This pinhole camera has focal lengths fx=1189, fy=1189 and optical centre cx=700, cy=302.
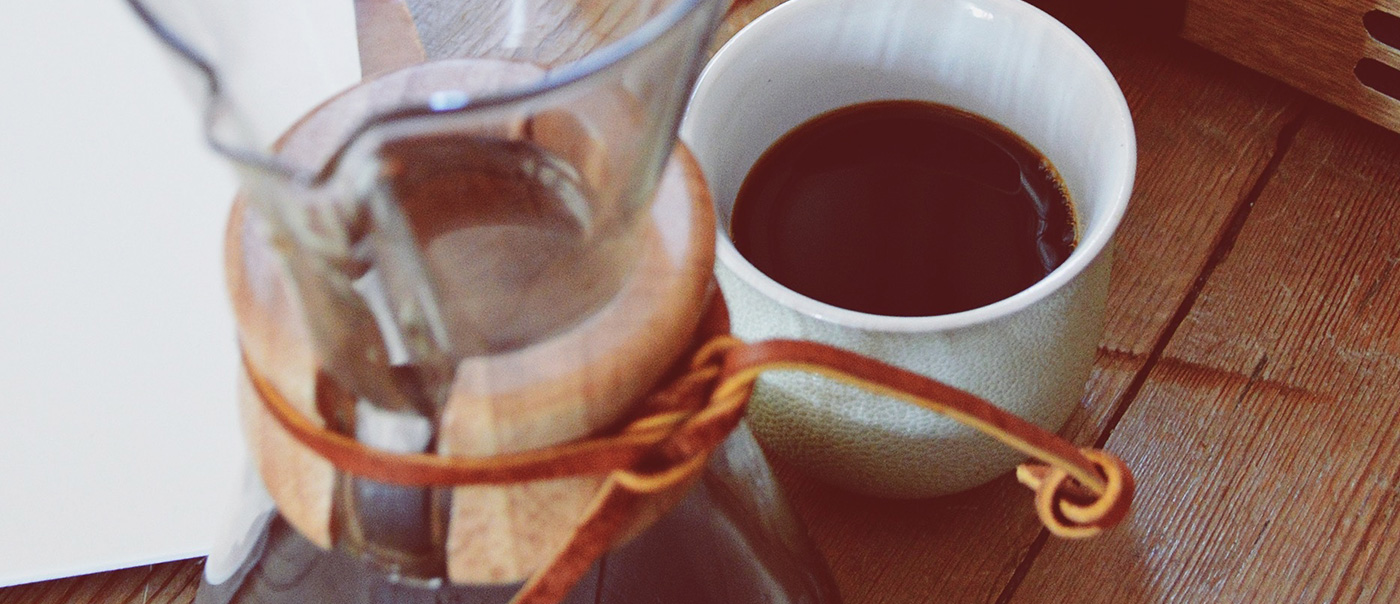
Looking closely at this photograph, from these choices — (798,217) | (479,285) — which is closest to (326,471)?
(479,285)

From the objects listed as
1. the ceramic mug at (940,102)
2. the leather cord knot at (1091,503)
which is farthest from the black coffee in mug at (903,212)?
the leather cord knot at (1091,503)

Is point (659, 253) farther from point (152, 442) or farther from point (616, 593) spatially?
point (152, 442)

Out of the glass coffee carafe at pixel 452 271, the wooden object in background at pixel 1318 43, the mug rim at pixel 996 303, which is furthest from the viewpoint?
the wooden object in background at pixel 1318 43

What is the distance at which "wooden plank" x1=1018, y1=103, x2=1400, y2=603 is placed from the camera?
13.7 inches

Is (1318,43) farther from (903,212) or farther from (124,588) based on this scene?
(124,588)

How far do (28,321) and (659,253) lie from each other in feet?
0.95

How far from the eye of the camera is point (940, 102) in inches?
14.7

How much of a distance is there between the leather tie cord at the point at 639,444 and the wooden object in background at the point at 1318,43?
277mm

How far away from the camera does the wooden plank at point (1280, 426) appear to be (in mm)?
347

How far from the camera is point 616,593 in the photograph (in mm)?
239

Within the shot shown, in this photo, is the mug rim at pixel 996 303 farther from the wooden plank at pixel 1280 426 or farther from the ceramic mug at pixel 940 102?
the wooden plank at pixel 1280 426

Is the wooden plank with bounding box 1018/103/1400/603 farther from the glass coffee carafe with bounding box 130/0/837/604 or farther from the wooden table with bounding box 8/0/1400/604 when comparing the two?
the glass coffee carafe with bounding box 130/0/837/604

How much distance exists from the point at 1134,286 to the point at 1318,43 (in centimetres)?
11

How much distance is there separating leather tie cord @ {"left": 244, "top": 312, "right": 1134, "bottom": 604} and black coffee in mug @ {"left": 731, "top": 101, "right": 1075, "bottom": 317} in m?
0.15
